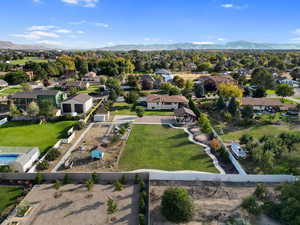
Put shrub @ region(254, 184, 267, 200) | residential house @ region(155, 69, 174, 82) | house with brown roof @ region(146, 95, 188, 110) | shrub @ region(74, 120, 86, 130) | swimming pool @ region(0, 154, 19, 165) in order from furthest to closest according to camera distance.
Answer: residential house @ region(155, 69, 174, 82)
house with brown roof @ region(146, 95, 188, 110)
shrub @ region(74, 120, 86, 130)
swimming pool @ region(0, 154, 19, 165)
shrub @ region(254, 184, 267, 200)

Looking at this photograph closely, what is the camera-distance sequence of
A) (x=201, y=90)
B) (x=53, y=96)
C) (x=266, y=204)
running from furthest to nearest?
(x=201, y=90), (x=53, y=96), (x=266, y=204)

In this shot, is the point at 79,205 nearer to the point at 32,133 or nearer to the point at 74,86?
the point at 32,133

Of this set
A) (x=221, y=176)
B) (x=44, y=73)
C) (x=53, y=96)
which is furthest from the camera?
(x=44, y=73)

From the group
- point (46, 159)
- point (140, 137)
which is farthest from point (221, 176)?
point (46, 159)

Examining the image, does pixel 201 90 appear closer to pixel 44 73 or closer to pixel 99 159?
pixel 99 159

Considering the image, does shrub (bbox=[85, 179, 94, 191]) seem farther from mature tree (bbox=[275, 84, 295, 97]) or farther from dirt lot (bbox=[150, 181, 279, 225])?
mature tree (bbox=[275, 84, 295, 97])

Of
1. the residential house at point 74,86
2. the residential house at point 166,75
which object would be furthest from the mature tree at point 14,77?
the residential house at point 166,75

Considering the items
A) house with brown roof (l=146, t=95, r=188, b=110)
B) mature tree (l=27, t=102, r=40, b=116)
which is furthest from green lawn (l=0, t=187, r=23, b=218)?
house with brown roof (l=146, t=95, r=188, b=110)

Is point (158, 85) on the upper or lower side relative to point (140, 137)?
upper
